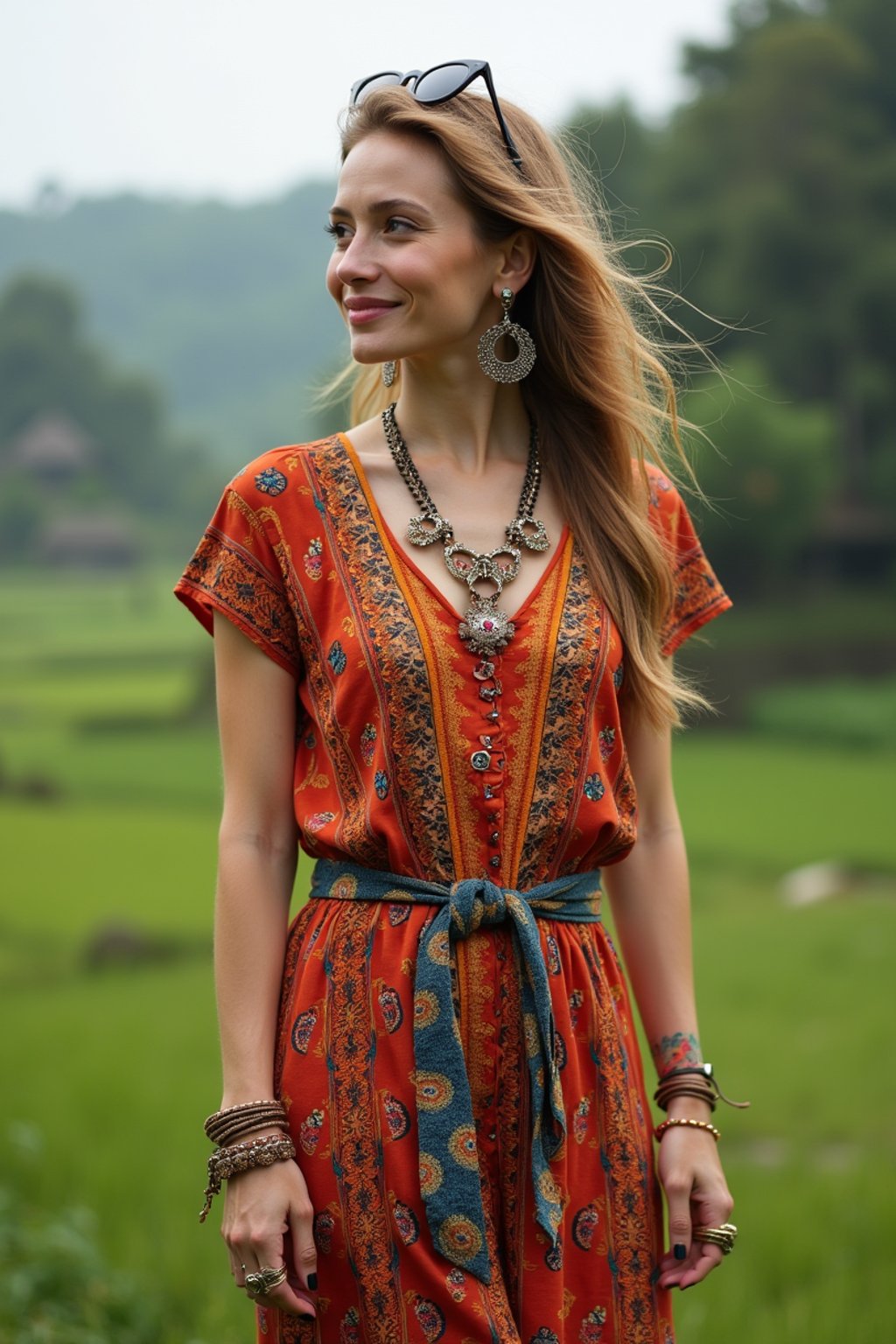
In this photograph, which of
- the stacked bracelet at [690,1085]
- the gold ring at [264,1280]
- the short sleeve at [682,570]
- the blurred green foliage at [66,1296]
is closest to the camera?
the gold ring at [264,1280]

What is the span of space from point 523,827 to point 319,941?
0.78ft

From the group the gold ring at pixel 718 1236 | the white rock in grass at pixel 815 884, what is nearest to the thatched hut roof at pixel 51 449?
the white rock in grass at pixel 815 884

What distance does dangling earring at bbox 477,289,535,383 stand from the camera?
1.87 meters

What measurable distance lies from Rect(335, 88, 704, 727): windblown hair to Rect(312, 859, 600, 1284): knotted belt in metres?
0.32

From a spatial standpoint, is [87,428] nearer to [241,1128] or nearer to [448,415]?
[448,415]

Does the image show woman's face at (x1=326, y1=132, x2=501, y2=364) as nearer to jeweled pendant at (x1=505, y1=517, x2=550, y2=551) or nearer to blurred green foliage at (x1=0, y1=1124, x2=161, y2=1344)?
jeweled pendant at (x1=505, y1=517, x2=550, y2=551)

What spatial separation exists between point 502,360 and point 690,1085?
2.70ft

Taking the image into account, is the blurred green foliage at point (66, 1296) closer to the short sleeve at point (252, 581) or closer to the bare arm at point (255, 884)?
the bare arm at point (255, 884)

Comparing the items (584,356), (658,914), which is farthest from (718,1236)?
(584,356)

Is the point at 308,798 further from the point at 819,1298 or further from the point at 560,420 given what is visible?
the point at 819,1298

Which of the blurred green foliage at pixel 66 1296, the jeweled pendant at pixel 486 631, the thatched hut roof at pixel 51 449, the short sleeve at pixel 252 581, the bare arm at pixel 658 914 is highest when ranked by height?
the thatched hut roof at pixel 51 449

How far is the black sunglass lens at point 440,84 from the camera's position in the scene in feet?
5.79

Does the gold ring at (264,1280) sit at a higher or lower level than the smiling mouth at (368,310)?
lower

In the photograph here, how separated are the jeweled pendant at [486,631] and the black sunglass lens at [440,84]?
0.54 metres
